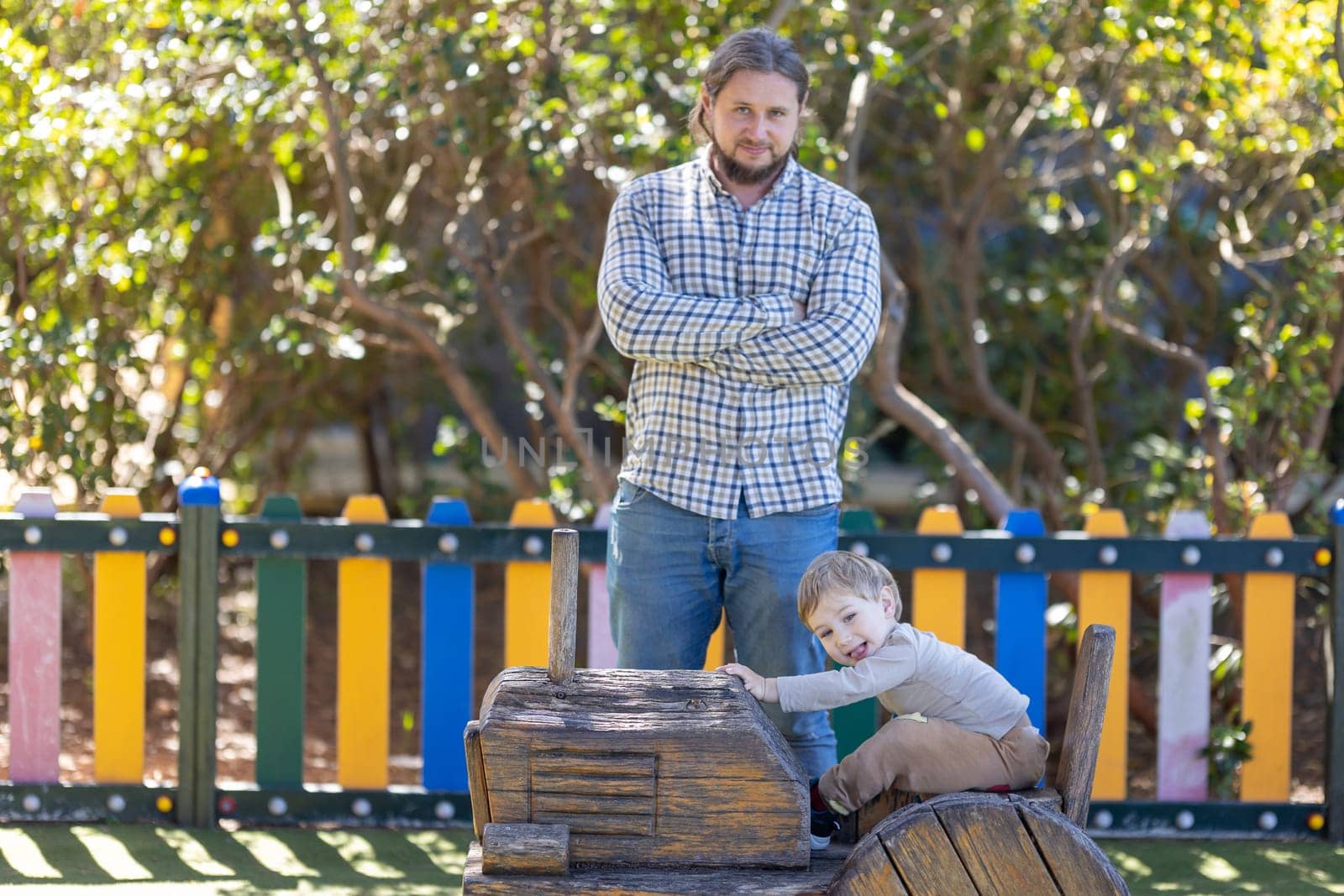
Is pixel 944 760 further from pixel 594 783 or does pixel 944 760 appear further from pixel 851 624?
pixel 594 783

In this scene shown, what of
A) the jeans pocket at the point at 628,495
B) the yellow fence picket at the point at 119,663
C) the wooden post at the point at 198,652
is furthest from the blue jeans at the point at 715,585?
the yellow fence picket at the point at 119,663

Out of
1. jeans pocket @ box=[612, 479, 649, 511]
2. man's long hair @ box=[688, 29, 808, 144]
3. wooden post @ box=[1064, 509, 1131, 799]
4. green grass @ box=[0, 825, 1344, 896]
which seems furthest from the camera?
wooden post @ box=[1064, 509, 1131, 799]

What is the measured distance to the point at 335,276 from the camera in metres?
4.50

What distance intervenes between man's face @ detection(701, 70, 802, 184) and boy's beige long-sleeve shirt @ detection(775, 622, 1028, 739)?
981 mm

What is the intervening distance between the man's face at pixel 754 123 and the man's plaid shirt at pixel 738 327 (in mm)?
68

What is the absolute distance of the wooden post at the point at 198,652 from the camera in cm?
389

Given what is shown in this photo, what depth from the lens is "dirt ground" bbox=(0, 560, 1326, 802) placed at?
17.1ft

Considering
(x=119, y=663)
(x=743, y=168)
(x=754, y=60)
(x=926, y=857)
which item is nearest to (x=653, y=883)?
(x=926, y=857)

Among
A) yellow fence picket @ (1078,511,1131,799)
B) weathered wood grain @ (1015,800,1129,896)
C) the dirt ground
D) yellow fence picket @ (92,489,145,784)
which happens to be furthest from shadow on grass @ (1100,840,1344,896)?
yellow fence picket @ (92,489,145,784)

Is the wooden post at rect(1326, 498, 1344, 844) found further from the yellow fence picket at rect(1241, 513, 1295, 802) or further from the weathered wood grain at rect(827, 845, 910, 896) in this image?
the weathered wood grain at rect(827, 845, 910, 896)

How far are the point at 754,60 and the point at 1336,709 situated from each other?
2.30 metres

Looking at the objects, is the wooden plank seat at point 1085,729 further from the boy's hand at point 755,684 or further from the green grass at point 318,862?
the green grass at point 318,862

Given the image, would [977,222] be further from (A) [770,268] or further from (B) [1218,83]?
(A) [770,268]

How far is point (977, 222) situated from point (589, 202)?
1557mm
